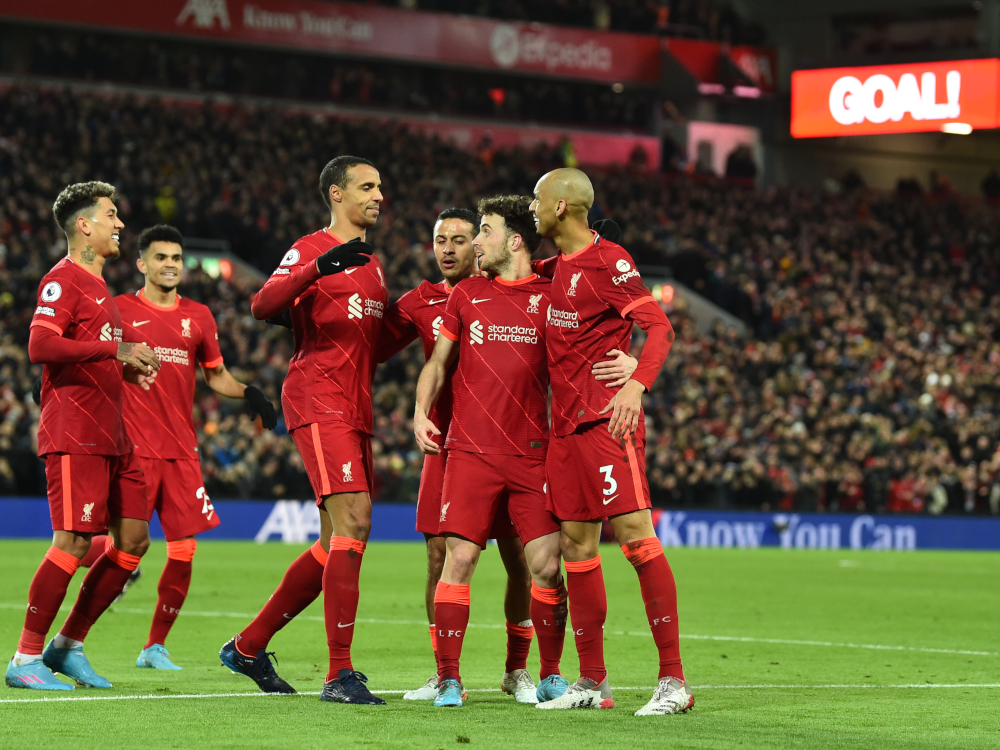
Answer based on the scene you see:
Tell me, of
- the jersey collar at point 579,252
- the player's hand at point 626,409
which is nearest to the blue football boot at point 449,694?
the player's hand at point 626,409

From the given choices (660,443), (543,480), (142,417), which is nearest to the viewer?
(543,480)

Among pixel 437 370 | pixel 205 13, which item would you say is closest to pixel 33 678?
pixel 437 370

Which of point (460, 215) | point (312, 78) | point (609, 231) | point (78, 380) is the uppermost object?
point (312, 78)

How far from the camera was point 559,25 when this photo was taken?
43.5m

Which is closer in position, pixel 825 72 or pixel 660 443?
pixel 660 443

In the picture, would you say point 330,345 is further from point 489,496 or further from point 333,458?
point 489,496

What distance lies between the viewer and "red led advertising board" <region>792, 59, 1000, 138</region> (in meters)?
30.7

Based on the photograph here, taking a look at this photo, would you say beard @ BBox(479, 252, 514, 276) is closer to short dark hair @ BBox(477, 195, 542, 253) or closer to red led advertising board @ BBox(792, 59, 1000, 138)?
short dark hair @ BBox(477, 195, 542, 253)

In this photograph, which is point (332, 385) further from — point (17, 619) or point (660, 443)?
point (660, 443)

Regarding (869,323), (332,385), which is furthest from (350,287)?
(869,323)

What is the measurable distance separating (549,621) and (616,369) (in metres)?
1.31

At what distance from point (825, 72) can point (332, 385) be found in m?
26.4

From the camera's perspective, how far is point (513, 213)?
7535mm

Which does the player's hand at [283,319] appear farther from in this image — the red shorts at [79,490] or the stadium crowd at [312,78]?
the stadium crowd at [312,78]
